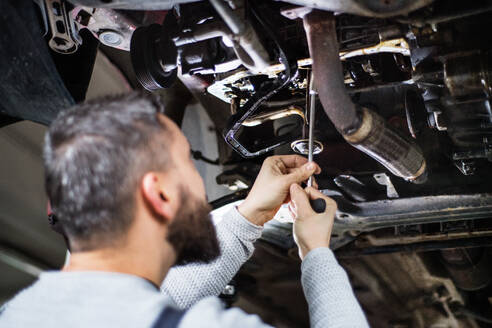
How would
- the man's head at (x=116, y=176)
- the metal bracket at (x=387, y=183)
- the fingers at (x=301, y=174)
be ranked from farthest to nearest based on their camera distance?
1. the metal bracket at (x=387, y=183)
2. the fingers at (x=301, y=174)
3. the man's head at (x=116, y=176)

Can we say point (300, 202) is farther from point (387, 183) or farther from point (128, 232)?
point (387, 183)

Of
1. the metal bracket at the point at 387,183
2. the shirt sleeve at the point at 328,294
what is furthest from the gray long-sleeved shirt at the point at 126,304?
the metal bracket at the point at 387,183

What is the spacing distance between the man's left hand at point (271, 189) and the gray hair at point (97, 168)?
387 mm

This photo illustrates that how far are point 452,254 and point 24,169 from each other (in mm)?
1671

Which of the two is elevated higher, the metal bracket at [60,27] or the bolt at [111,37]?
the metal bracket at [60,27]

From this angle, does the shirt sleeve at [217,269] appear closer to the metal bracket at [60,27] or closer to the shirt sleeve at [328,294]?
the shirt sleeve at [328,294]

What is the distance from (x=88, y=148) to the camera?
79 centimetres

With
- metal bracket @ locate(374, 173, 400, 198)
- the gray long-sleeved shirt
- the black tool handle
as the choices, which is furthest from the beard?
metal bracket @ locate(374, 173, 400, 198)

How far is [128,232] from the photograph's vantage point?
80 cm

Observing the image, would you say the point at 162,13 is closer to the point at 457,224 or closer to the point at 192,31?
the point at 192,31

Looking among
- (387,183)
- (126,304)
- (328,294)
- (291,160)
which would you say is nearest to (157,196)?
(126,304)

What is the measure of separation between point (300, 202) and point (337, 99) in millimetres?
229

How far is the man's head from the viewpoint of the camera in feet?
2.59

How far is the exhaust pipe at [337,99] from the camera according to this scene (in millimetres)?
994
